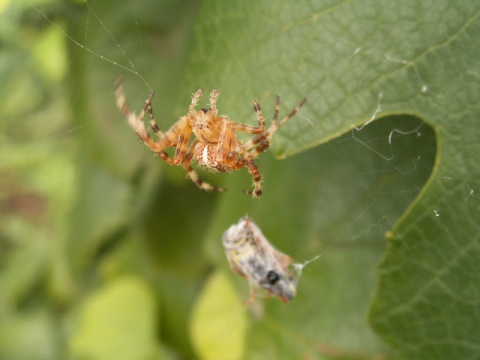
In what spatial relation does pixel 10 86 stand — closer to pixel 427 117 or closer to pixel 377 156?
pixel 377 156

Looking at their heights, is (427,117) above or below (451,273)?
above

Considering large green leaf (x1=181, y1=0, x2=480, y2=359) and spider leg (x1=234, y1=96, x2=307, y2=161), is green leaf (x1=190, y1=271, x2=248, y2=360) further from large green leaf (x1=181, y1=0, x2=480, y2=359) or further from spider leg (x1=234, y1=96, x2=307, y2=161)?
large green leaf (x1=181, y1=0, x2=480, y2=359)

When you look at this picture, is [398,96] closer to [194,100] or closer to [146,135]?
[194,100]

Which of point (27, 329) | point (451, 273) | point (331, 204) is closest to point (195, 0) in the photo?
point (331, 204)

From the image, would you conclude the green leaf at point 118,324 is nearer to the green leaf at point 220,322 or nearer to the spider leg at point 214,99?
the green leaf at point 220,322

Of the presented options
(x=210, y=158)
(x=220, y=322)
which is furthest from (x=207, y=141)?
(x=220, y=322)

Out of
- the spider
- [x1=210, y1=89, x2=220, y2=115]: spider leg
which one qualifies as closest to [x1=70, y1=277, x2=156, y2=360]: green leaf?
the spider
